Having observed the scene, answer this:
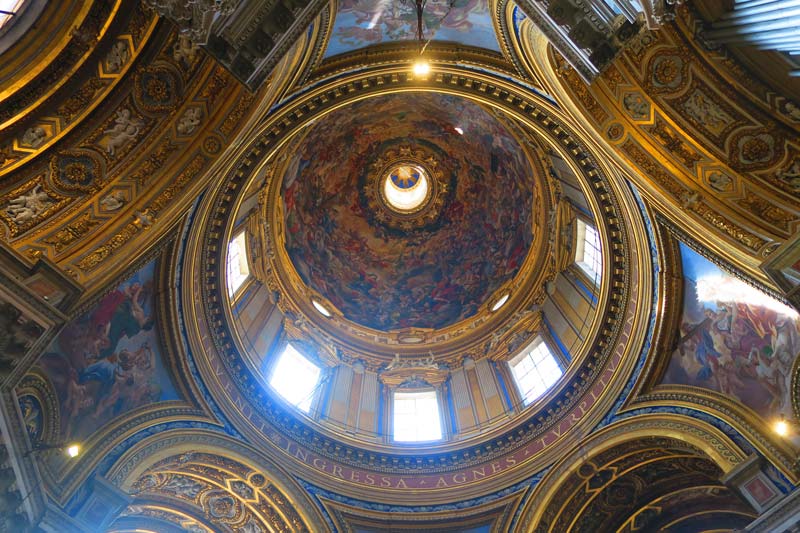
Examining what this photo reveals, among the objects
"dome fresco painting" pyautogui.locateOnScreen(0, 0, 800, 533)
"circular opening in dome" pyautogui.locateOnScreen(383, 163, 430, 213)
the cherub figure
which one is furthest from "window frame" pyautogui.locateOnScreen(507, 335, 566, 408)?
the cherub figure

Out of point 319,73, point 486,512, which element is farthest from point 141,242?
point 486,512

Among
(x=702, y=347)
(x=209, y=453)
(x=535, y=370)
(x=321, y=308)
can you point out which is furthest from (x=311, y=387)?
(x=702, y=347)

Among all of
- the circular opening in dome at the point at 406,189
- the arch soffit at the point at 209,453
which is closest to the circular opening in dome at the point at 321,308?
the circular opening in dome at the point at 406,189

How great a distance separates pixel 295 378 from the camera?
1756 cm

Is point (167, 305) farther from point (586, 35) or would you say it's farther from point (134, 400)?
point (586, 35)

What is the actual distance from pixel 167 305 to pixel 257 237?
6.66 meters

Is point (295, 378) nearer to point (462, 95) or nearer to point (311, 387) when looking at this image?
point (311, 387)

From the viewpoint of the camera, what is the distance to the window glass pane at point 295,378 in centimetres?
1680

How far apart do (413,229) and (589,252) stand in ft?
28.6

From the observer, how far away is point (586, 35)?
330 inches

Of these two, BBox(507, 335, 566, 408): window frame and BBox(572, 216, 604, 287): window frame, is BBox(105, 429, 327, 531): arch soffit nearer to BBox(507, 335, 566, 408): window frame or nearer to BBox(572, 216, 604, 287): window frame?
BBox(507, 335, 566, 408): window frame

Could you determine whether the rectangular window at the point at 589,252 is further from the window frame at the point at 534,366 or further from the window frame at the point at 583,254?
the window frame at the point at 534,366

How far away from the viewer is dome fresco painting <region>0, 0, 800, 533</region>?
845 cm

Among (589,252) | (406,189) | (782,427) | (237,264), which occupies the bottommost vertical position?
(782,427)
